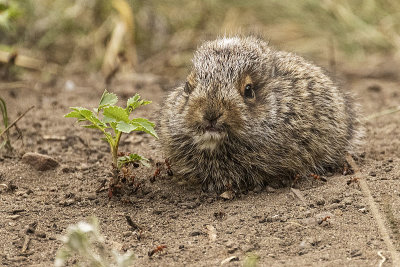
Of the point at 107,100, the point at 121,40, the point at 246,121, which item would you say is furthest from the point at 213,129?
the point at 121,40

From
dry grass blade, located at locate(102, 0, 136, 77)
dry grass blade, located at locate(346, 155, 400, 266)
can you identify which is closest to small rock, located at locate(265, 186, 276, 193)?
dry grass blade, located at locate(346, 155, 400, 266)

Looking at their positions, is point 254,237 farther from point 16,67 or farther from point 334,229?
point 16,67

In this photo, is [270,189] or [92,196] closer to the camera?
[92,196]

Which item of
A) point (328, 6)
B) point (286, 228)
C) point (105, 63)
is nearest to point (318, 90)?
point (286, 228)

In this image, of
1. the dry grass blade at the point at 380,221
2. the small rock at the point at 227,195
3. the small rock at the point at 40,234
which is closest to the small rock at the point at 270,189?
the small rock at the point at 227,195

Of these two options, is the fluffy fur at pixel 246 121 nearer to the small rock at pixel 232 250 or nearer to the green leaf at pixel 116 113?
the green leaf at pixel 116 113

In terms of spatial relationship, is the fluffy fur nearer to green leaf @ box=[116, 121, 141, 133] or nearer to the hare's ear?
the hare's ear

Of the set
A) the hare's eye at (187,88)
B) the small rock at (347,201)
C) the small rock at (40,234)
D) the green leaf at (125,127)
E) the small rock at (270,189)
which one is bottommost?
the small rock at (40,234)

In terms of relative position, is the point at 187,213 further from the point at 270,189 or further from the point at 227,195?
the point at 270,189
